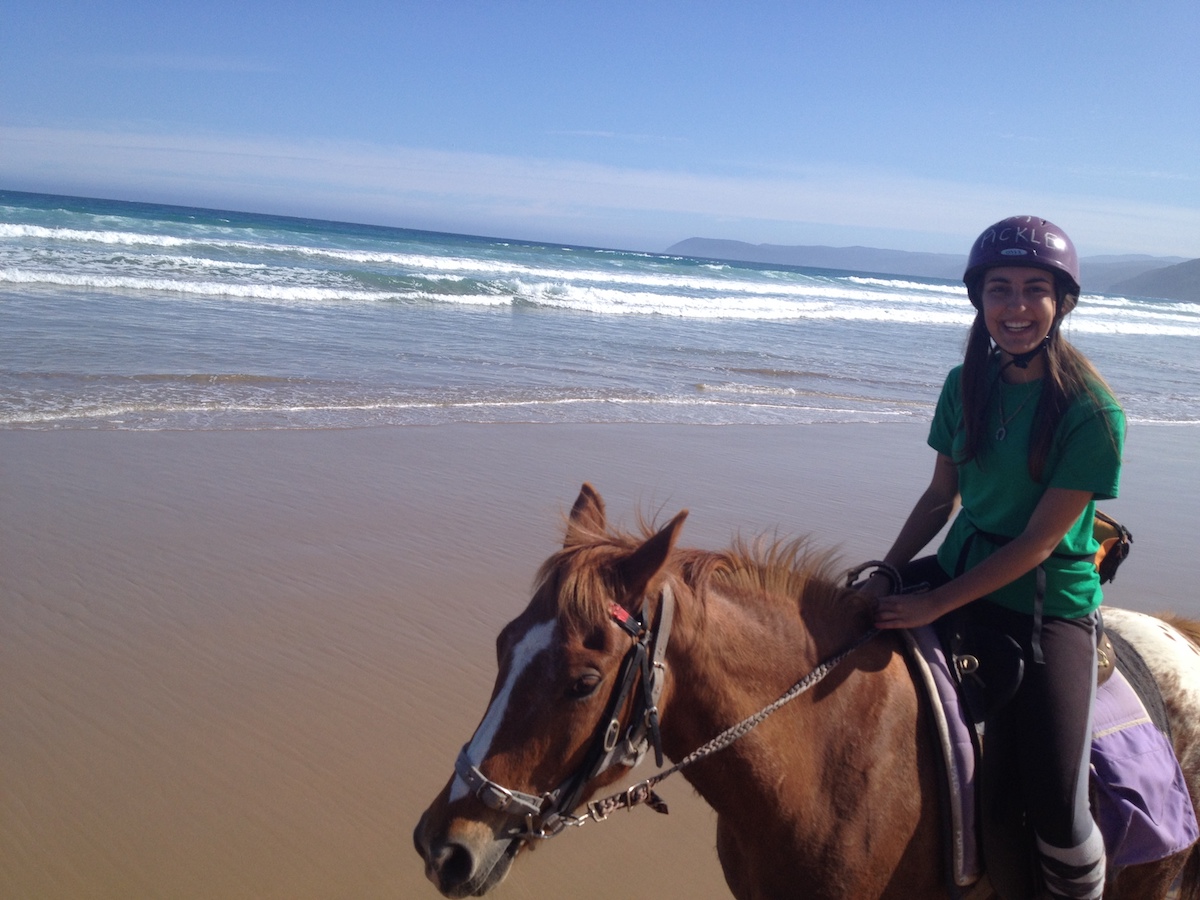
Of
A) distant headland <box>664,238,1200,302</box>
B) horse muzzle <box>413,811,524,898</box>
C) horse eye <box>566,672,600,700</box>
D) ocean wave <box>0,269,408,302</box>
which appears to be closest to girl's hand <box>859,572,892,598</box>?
horse eye <box>566,672,600,700</box>

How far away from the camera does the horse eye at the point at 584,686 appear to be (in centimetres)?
186

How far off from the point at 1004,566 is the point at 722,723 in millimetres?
818

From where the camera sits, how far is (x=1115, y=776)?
7.97 feet

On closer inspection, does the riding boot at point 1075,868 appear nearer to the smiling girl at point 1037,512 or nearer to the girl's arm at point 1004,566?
the smiling girl at point 1037,512

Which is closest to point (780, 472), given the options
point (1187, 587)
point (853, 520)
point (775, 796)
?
point (853, 520)

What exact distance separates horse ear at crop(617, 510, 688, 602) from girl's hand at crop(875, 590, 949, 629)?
0.77 meters

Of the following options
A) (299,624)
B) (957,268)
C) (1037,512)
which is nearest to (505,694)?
(1037,512)

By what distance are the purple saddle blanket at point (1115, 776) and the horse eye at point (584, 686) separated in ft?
3.17

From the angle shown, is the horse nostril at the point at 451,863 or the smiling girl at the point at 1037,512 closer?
the horse nostril at the point at 451,863

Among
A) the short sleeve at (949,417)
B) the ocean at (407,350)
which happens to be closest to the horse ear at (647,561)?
the short sleeve at (949,417)

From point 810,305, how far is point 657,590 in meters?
35.1

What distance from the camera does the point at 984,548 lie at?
8.21 feet

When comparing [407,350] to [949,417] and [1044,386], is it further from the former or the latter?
[1044,386]

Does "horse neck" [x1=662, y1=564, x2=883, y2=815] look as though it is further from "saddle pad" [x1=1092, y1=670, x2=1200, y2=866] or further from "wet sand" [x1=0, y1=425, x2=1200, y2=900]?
"saddle pad" [x1=1092, y1=670, x2=1200, y2=866]
